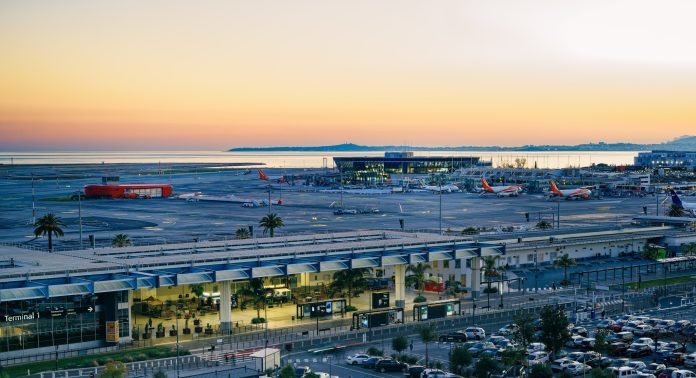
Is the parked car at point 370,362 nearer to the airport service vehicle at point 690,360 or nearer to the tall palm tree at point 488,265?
the airport service vehicle at point 690,360

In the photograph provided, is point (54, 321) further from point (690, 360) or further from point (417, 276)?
point (690, 360)

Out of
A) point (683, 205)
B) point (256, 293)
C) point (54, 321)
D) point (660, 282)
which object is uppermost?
point (54, 321)

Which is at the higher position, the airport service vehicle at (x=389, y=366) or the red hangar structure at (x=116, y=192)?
the red hangar structure at (x=116, y=192)

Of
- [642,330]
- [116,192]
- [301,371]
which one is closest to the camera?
[301,371]

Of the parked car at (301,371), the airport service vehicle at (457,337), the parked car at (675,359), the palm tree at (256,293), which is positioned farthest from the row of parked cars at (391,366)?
the palm tree at (256,293)

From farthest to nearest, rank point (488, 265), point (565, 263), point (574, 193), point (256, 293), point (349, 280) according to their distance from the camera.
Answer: point (574, 193) → point (565, 263) → point (488, 265) → point (349, 280) → point (256, 293)

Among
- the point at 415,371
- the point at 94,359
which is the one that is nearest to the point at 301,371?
the point at 415,371
